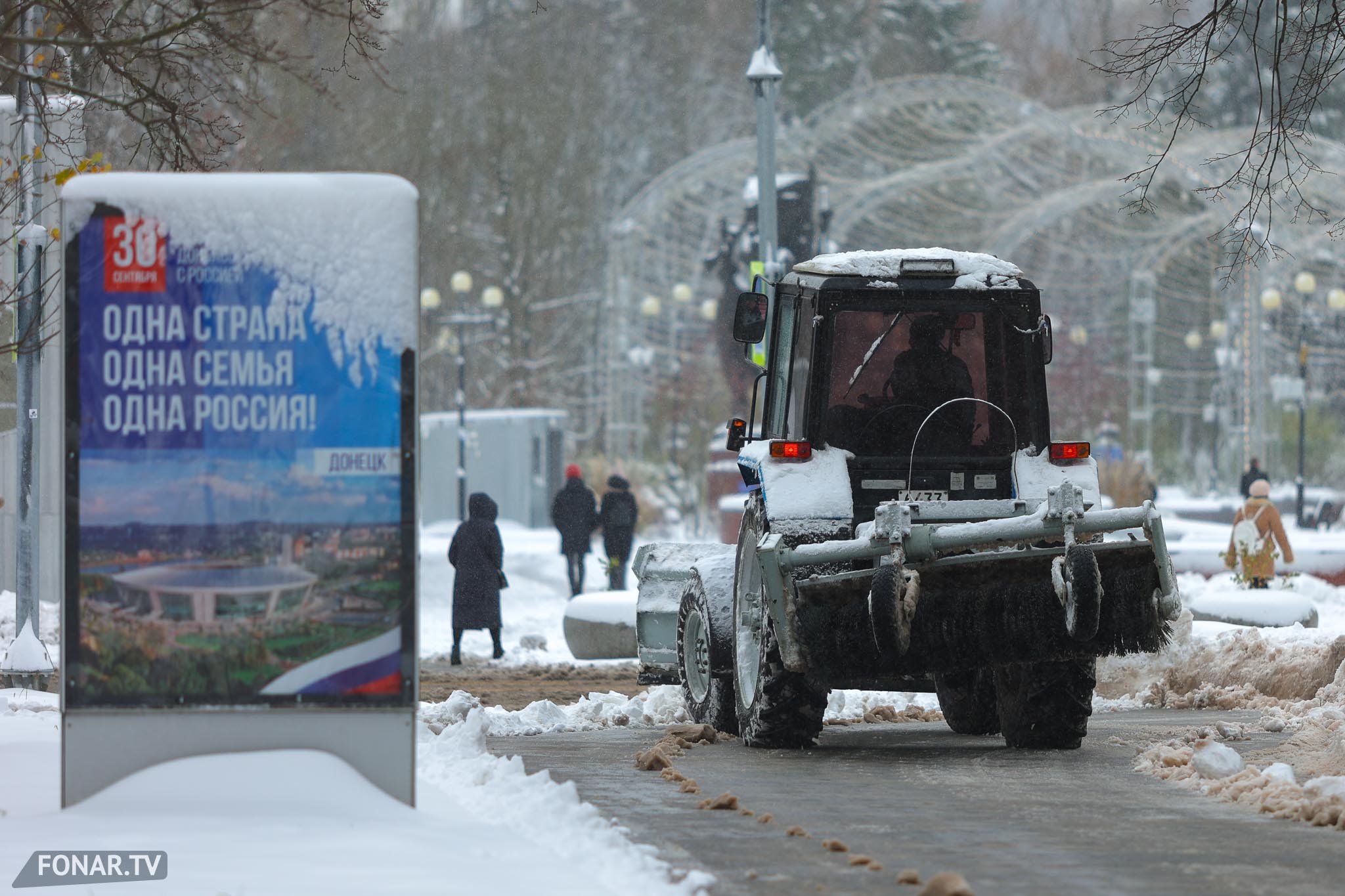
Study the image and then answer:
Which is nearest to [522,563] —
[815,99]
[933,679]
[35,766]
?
[933,679]

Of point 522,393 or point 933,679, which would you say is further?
point 522,393

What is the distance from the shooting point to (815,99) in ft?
228

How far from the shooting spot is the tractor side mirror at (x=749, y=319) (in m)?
11.5

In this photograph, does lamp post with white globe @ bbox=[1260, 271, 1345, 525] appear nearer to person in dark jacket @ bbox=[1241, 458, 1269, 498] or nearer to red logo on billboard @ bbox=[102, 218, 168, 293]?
person in dark jacket @ bbox=[1241, 458, 1269, 498]

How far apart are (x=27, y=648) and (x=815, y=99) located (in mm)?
55937

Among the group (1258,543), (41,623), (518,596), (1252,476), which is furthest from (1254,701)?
(1252,476)

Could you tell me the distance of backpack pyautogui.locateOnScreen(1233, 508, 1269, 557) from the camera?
21.3 m

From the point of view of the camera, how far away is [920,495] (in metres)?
11.5

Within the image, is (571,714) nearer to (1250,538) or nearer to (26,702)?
(26,702)

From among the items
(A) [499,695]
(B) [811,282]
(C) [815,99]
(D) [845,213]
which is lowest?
(A) [499,695]

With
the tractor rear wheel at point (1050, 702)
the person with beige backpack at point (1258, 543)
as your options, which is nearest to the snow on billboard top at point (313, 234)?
the tractor rear wheel at point (1050, 702)

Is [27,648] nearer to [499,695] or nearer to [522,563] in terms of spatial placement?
[499,695]

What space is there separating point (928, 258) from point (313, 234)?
15.2 feet

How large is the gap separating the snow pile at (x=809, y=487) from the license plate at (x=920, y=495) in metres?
0.32
